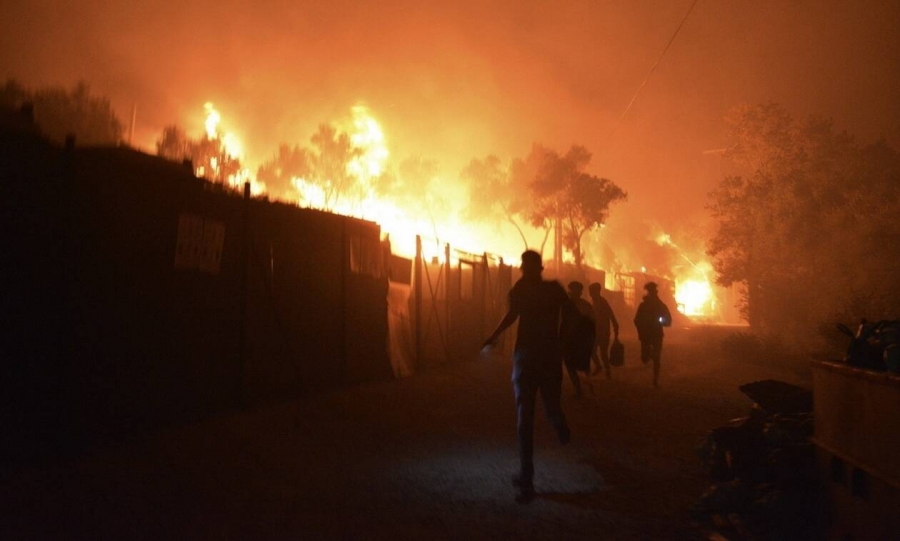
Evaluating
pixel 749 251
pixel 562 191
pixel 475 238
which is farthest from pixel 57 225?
pixel 475 238

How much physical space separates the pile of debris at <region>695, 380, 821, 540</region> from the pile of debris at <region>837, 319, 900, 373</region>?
773 mm

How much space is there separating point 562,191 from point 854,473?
4483cm

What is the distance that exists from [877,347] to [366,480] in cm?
383

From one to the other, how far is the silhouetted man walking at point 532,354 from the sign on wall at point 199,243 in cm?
338

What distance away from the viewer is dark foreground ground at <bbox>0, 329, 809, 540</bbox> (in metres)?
4.24

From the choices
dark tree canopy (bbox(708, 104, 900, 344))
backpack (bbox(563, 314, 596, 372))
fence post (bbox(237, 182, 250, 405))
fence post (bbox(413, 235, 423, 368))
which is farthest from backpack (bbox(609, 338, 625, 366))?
dark tree canopy (bbox(708, 104, 900, 344))

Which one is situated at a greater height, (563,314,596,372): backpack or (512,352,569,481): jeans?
(563,314,596,372): backpack

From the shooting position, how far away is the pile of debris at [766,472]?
4.09 m

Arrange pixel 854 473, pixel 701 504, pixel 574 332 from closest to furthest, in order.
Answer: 1. pixel 854 473
2. pixel 701 504
3. pixel 574 332

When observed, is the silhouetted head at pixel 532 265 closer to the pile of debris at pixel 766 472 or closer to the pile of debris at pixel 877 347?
the pile of debris at pixel 766 472

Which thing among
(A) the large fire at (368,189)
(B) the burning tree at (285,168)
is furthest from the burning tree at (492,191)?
(B) the burning tree at (285,168)

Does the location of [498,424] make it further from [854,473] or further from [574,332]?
[854,473]

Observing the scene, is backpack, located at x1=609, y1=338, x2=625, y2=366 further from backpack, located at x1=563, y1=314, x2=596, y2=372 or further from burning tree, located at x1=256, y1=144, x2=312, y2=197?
burning tree, located at x1=256, y1=144, x2=312, y2=197

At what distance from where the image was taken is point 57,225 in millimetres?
5398
